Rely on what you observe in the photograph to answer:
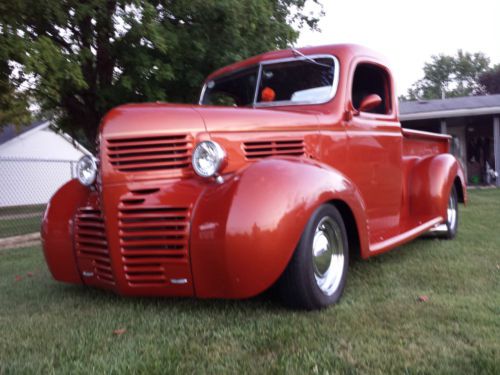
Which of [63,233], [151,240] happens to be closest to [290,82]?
[151,240]

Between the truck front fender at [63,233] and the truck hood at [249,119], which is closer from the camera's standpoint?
the truck hood at [249,119]

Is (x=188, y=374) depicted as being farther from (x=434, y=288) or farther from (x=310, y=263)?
(x=434, y=288)

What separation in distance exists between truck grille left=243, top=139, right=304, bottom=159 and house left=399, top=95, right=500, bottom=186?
1366 centimetres

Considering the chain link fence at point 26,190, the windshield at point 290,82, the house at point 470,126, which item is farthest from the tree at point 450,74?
the windshield at point 290,82

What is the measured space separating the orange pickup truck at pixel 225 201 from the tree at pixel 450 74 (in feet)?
156

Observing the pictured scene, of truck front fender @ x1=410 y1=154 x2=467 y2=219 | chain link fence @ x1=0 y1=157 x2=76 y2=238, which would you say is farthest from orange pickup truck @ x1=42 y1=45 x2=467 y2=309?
chain link fence @ x1=0 y1=157 x2=76 y2=238

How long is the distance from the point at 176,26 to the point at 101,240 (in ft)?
20.1

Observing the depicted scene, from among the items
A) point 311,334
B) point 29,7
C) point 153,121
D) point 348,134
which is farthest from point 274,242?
point 29,7

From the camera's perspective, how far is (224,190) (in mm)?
2904

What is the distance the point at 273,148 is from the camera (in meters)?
3.40

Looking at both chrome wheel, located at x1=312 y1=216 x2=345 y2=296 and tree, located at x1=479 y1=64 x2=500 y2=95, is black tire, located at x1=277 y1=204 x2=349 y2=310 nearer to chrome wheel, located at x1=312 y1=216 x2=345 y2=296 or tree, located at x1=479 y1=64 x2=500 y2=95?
chrome wheel, located at x1=312 y1=216 x2=345 y2=296

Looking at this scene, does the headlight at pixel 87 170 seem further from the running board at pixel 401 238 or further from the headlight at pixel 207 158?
the running board at pixel 401 238

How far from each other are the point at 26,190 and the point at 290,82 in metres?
14.9

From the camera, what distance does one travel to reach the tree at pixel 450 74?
1905 inches
